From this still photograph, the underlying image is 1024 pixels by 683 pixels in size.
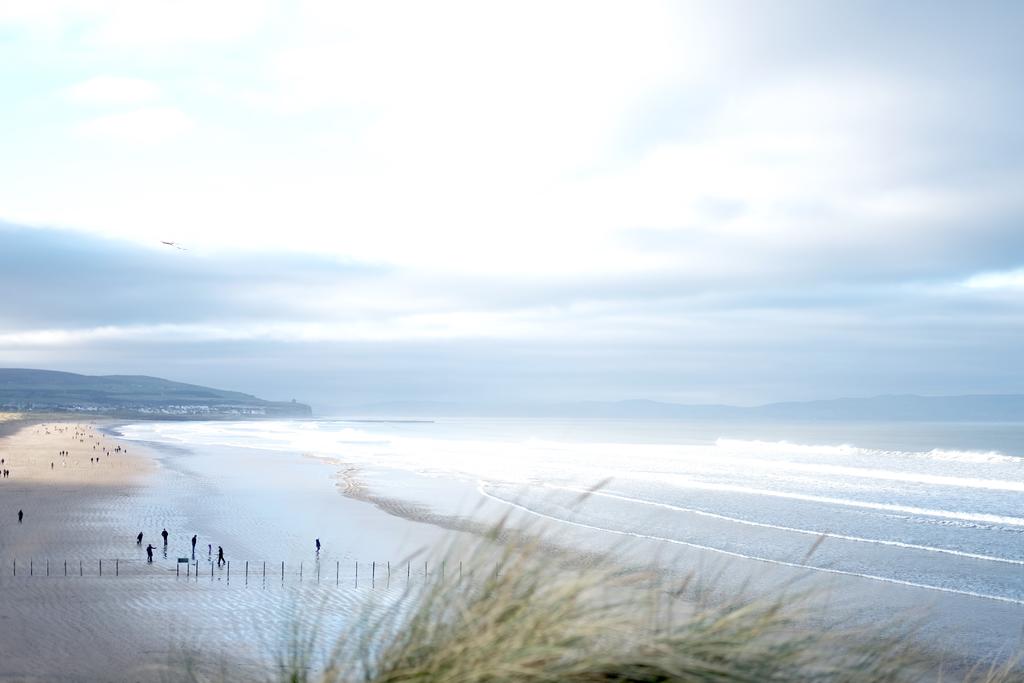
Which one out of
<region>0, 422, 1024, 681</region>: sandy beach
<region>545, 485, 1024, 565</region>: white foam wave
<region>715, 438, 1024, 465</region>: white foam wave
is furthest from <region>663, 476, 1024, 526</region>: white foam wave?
<region>715, 438, 1024, 465</region>: white foam wave

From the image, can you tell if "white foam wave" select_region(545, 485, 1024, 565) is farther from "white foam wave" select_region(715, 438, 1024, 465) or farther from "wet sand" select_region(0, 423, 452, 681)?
"white foam wave" select_region(715, 438, 1024, 465)

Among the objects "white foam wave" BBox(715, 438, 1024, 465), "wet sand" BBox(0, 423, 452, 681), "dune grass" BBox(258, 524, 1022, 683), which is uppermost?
"dune grass" BBox(258, 524, 1022, 683)

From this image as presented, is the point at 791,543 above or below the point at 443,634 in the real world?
below

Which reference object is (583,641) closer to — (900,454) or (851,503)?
(851,503)

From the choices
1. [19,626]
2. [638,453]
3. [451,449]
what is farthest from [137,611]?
[451,449]

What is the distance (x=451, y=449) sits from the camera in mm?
77125

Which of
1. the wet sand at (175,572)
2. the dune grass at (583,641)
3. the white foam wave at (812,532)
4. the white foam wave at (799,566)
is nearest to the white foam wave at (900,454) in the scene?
the white foam wave at (812,532)

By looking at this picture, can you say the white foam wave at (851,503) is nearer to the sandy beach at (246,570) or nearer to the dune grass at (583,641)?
the sandy beach at (246,570)

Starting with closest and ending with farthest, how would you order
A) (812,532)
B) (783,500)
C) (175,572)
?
(175,572), (812,532), (783,500)

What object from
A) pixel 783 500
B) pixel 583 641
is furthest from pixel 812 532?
pixel 583 641

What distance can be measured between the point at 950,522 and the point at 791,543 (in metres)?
7.84

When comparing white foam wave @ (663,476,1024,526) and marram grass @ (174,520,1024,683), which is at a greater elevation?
marram grass @ (174,520,1024,683)

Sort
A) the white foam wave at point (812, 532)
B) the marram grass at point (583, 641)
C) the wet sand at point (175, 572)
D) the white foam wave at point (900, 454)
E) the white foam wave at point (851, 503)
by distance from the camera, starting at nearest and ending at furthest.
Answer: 1. the marram grass at point (583, 641)
2. the wet sand at point (175, 572)
3. the white foam wave at point (812, 532)
4. the white foam wave at point (851, 503)
5. the white foam wave at point (900, 454)

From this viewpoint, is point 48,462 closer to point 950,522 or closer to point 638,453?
point 638,453
